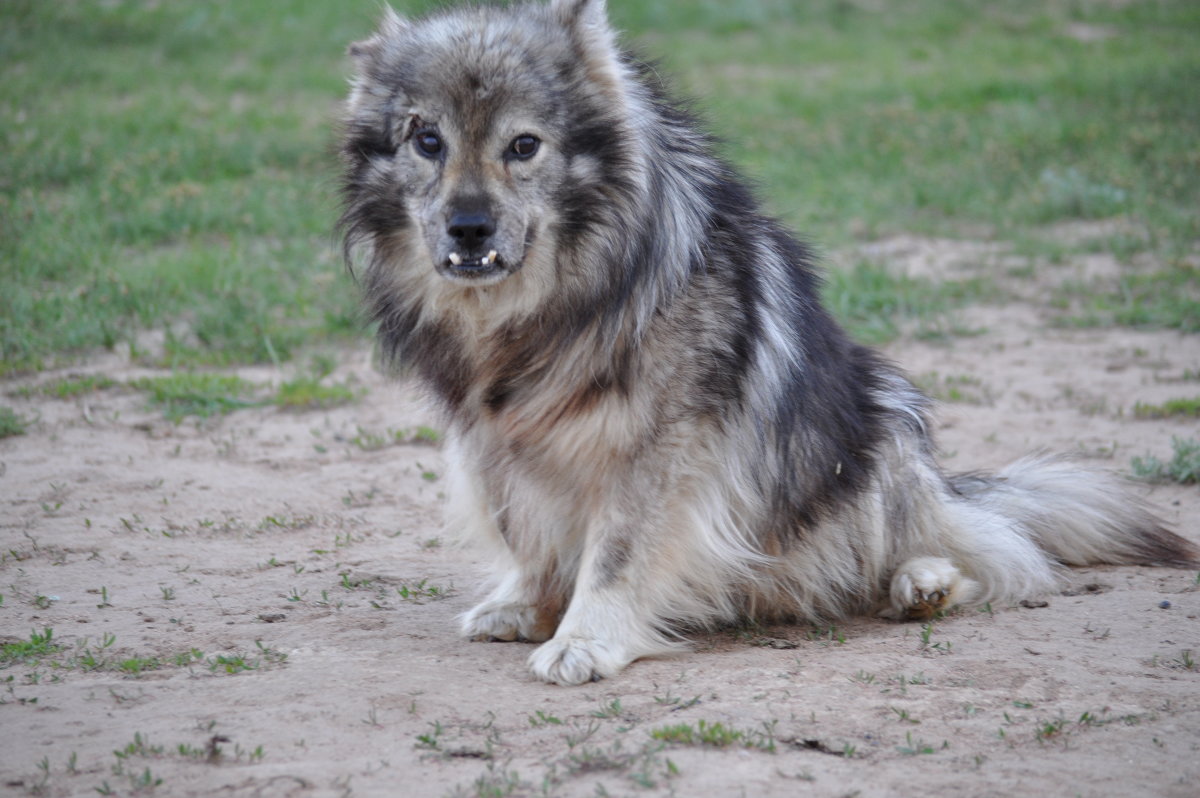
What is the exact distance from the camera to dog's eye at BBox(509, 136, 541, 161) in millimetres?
4039

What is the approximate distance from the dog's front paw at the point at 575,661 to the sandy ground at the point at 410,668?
0.16ft

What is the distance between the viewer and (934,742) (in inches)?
135

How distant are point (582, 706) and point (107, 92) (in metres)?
11.4

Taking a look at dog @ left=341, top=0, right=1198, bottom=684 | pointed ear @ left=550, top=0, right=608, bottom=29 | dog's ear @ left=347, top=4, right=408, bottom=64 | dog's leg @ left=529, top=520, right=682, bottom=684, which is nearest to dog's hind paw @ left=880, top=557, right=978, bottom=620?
dog @ left=341, top=0, right=1198, bottom=684

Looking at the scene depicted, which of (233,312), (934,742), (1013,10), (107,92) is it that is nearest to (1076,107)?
(1013,10)

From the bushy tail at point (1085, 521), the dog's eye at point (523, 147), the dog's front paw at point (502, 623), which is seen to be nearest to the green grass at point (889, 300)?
the bushy tail at point (1085, 521)

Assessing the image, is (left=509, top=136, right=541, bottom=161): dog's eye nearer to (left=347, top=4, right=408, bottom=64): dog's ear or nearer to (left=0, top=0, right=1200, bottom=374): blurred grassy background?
(left=347, top=4, right=408, bottom=64): dog's ear

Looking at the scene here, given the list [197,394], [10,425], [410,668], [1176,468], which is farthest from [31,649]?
[1176,468]

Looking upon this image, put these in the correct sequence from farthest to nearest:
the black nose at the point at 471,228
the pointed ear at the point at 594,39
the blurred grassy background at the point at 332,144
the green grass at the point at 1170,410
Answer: the blurred grassy background at the point at 332,144, the green grass at the point at 1170,410, the pointed ear at the point at 594,39, the black nose at the point at 471,228

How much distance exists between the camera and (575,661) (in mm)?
3949

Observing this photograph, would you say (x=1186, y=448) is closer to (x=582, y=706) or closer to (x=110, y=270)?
(x=582, y=706)

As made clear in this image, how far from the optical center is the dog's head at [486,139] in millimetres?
3980

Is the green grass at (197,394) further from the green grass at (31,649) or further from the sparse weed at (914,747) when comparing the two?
the sparse weed at (914,747)

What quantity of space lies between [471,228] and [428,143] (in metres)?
0.37
